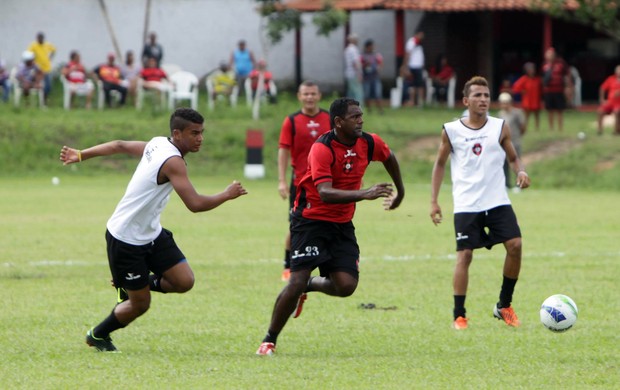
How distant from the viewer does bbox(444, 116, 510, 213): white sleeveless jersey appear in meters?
9.89

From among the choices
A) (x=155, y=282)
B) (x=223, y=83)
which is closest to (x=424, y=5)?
(x=223, y=83)

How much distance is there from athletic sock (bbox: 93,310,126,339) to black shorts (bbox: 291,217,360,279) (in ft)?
4.31

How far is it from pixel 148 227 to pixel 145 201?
0.20 m

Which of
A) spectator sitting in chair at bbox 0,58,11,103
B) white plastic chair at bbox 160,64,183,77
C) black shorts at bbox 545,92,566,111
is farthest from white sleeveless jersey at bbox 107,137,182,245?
white plastic chair at bbox 160,64,183,77

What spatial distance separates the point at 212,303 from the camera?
10.9 metres

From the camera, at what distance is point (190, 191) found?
7.99m

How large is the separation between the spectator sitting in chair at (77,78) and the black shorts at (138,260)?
24.8 meters

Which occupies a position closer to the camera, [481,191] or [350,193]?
[350,193]

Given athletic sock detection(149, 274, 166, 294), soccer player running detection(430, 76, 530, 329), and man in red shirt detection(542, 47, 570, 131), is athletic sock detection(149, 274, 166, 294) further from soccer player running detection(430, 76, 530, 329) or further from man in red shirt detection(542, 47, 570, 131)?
man in red shirt detection(542, 47, 570, 131)

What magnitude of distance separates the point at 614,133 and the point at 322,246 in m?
21.2

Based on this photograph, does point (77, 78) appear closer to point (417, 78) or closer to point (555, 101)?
point (417, 78)

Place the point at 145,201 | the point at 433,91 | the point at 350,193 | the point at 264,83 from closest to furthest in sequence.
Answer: the point at 350,193
the point at 145,201
the point at 264,83
the point at 433,91

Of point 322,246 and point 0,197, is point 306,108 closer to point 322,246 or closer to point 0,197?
point 322,246

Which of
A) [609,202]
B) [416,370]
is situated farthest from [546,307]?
[609,202]
